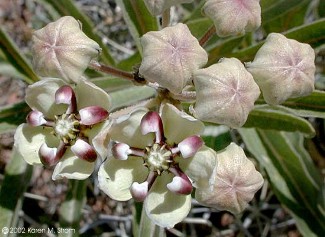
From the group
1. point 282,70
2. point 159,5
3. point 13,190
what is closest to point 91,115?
point 159,5

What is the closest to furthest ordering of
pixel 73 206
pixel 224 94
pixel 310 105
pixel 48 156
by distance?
pixel 224 94 → pixel 48 156 → pixel 310 105 → pixel 73 206

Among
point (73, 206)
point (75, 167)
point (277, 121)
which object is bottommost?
point (73, 206)

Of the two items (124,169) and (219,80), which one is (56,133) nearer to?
(124,169)

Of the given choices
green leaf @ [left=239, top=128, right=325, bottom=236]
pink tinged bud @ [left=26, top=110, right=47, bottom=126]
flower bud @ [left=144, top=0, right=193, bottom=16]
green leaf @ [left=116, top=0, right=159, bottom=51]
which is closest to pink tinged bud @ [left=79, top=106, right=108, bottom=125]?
pink tinged bud @ [left=26, top=110, right=47, bottom=126]

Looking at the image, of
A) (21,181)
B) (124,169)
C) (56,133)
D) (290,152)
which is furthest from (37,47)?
(290,152)

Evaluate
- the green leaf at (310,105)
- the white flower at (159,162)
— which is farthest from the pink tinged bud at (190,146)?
the green leaf at (310,105)

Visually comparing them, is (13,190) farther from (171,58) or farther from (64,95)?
(171,58)

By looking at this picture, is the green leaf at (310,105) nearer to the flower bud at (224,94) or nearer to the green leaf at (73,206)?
the flower bud at (224,94)

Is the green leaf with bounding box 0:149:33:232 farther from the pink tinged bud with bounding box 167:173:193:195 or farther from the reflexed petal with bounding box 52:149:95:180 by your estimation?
the pink tinged bud with bounding box 167:173:193:195
